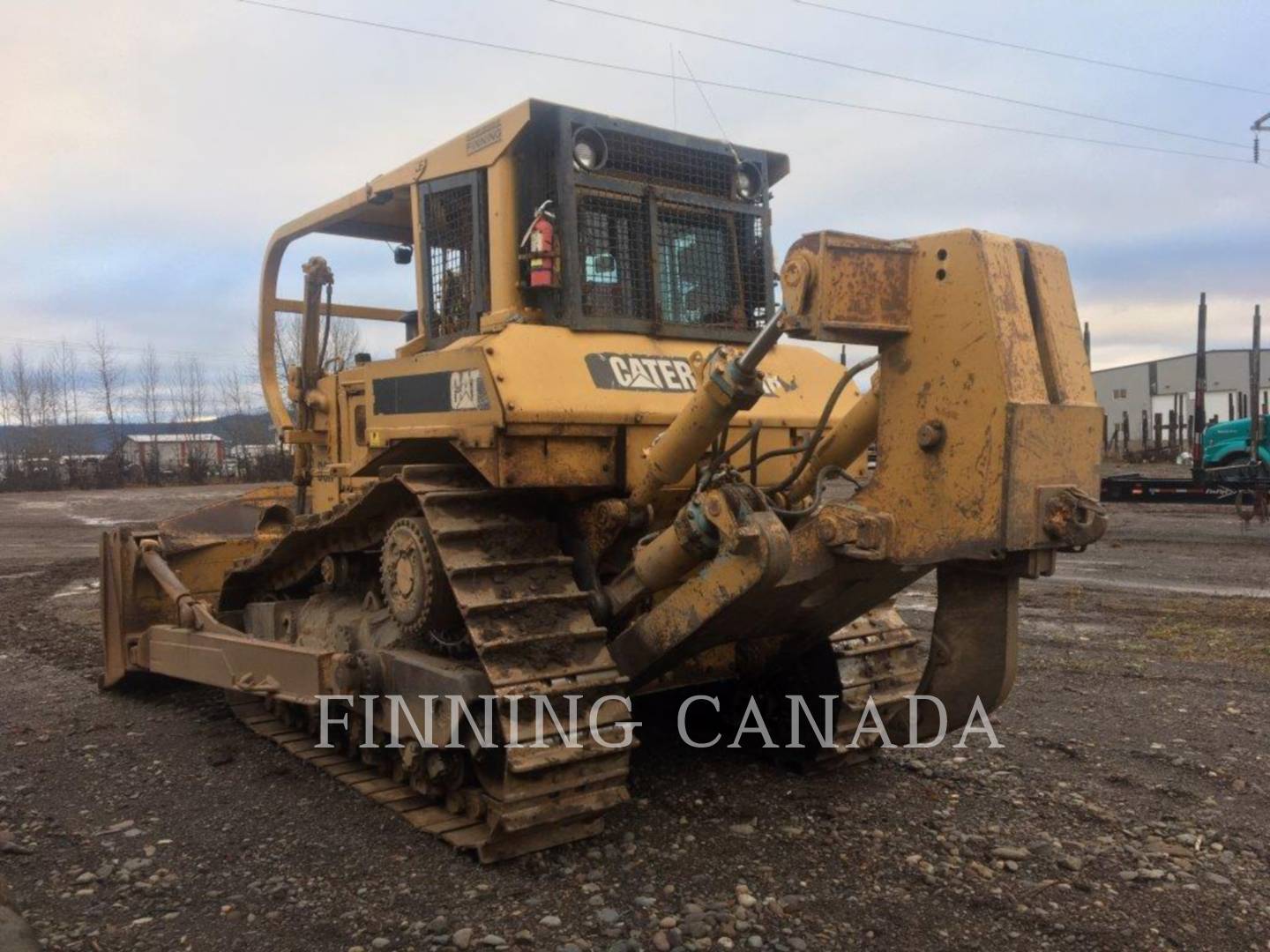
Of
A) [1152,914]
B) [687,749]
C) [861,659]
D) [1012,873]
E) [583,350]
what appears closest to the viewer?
[1152,914]

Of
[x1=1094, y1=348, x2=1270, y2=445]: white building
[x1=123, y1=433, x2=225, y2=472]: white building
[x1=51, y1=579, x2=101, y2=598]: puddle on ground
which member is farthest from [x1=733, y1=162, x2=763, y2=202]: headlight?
[x1=1094, y1=348, x2=1270, y2=445]: white building

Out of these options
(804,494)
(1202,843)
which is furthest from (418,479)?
A: (1202,843)

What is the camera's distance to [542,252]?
4824 mm

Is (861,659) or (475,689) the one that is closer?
(475,689)

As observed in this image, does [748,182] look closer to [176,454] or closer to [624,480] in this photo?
[624,480]

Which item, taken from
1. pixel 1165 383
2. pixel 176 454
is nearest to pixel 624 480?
pixel 176 454

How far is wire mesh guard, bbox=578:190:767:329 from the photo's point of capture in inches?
Result: 200

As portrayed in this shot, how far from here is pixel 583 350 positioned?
4746 millimetres

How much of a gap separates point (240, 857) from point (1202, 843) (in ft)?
12.8

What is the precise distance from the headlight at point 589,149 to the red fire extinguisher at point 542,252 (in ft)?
0.95

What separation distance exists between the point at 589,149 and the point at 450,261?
94 cm

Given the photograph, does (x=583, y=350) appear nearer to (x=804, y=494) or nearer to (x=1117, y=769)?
(x=804, y=494)

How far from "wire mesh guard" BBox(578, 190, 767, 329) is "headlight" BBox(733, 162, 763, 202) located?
0.10m

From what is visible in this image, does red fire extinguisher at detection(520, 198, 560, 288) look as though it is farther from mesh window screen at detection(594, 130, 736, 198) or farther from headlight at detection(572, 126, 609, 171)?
mesh window screen at detection(594, 130, 736, 198)
